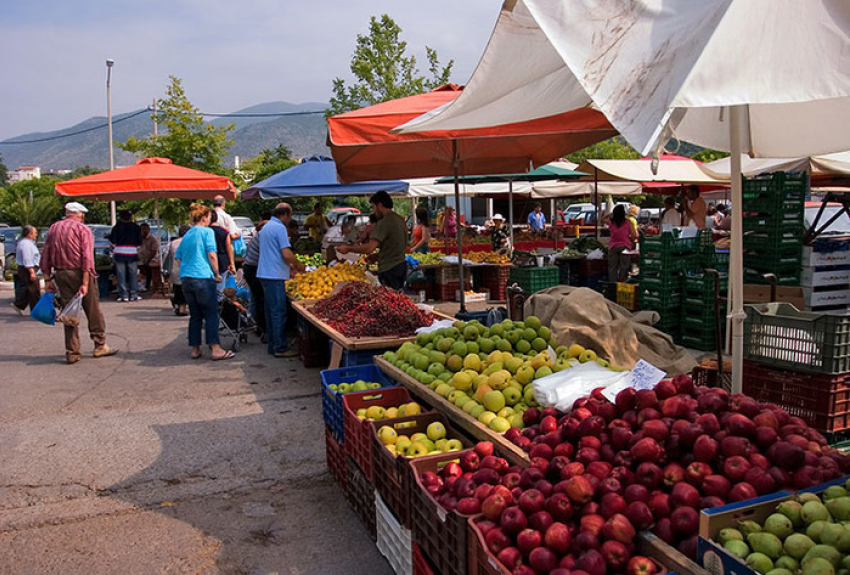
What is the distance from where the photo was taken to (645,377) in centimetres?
361

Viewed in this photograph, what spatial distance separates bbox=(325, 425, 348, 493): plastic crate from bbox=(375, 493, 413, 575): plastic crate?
0.80 metres

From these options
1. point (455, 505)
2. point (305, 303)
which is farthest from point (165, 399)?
point (455, 505)

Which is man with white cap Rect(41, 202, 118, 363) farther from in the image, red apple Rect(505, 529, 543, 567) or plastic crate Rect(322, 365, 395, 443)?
red apple Rect(505, 529, 543, 567)

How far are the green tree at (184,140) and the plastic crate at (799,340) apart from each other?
727 inches

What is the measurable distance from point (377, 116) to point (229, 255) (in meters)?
5.73

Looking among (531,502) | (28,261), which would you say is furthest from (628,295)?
(28,261)

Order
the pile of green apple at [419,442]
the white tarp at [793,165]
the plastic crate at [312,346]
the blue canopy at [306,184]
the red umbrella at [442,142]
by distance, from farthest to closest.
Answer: the blue canopy at [306,184] → the white tarp at [793,165] → the plastic crate at [312,346] → the red umbrella at [442,142] → the pile of green apple at [419,442]

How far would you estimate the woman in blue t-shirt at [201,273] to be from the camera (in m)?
8.81

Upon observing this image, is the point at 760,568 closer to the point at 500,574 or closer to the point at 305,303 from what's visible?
the point at 500,574

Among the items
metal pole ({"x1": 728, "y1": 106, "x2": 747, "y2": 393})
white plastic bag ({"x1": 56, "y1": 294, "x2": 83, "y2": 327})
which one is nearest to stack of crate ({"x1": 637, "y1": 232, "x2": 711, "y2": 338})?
metal pole ({"x1": 728, "y1": 106, "x2": 747, "y2": 393})

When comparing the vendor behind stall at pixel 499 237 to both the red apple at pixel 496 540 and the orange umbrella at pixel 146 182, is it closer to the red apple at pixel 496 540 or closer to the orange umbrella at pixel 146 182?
the orange umbrella at pixel 146 182

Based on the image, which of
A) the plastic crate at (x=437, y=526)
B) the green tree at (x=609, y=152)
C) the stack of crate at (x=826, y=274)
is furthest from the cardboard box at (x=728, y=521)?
the green tree at (x=609, y=152)

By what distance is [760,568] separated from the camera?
2.14 metres

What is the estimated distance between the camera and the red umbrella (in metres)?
5.96
